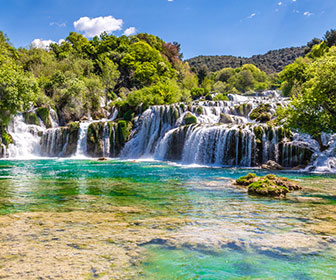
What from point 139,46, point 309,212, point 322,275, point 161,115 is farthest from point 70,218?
point 139,46

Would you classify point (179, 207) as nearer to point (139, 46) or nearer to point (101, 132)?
point (101, 132)

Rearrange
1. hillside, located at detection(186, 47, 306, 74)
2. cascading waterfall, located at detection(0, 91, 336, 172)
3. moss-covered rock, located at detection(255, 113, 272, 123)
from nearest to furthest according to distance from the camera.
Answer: cascading waterfall, located at detection(0, 91, 336, 172), moss-covered rock, located at detection(255, 113, 272, 123), hillside, located at detection(186, 47, 306, 74)

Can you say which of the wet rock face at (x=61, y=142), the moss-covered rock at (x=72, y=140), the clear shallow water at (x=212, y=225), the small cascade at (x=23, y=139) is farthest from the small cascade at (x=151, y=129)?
the clear shallow water at (x=212, y=225)

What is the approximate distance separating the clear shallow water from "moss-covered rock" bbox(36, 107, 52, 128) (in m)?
26.2

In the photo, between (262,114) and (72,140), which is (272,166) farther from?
(72,140)

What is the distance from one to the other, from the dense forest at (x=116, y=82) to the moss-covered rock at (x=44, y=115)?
1.16 metres

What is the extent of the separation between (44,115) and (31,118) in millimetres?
1738

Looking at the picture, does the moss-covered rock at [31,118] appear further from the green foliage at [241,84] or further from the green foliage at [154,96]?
the green foliage at [241,84]

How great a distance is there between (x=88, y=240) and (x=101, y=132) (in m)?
29.3

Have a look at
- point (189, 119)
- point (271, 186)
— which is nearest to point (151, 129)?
point (189, 119)

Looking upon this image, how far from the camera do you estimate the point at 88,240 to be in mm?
5297

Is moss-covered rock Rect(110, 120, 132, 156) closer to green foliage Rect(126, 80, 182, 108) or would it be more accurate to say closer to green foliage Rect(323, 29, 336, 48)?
green foliage Rect(126, 80, 182, 108)

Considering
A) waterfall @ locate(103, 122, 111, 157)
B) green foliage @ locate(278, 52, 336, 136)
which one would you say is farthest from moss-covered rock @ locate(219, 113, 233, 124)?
waterfall @ locate(103, 122, 111, 157)

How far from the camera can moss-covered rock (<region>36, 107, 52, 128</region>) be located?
119ft
